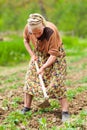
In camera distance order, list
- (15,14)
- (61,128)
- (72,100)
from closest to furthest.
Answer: (61,128) → (72,100) → (15,14)

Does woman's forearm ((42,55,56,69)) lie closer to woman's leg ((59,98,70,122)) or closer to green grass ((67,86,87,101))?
woman's leg ((59,98,70,122))

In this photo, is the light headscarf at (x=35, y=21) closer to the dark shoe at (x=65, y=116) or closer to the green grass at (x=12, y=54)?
Result: the dark shoe at (x=65, y=116)

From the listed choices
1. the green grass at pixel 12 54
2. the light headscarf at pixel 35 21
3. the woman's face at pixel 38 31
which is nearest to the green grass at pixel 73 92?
the woman's face at pixel 38 31

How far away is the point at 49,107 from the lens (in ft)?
28.3

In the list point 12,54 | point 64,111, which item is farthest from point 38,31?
point 12,54

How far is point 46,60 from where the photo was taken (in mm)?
8109

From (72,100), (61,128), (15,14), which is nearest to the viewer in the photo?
(61,128)

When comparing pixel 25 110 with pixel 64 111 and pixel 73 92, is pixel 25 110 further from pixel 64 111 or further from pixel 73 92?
pixel 73 92

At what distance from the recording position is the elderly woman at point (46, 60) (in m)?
7.71

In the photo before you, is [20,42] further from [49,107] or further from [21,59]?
[49,107]

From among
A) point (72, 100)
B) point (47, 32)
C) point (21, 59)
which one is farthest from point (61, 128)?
point (21, 59)

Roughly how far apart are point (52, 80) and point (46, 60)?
336 mm

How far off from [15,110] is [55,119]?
3.37 feet

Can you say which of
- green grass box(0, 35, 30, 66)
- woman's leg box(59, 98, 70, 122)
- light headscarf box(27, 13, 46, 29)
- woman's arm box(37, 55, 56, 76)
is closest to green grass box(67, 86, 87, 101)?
woman's leg box(59, 98, 70, 122)
